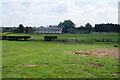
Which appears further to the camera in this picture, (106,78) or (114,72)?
(114,72)

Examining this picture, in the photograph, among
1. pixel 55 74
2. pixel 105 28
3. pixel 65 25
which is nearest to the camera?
pixel 55 74

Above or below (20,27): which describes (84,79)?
below

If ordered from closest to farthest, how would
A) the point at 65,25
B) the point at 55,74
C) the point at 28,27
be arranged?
the point at 55,74 < the point at 28,27 < the point at 65,25

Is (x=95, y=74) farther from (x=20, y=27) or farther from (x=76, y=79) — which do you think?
(x=20, y=27)

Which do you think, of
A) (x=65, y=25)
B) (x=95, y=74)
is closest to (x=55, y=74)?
(x=95, y=74)

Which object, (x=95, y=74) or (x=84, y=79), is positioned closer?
(x=84, y=79)

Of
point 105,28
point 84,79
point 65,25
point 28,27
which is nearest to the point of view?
point 84,79

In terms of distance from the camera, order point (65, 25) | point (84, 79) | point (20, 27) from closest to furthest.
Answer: point (84, 79), point (20, 27), point (65, 25)

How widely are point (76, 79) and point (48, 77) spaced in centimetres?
135

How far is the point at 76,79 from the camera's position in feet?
26.5

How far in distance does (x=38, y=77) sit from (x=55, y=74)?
0.96 metres

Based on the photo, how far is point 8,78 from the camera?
8.45m

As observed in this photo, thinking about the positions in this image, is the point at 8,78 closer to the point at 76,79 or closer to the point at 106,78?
the point at 76,79

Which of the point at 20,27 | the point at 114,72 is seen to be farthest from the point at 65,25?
the point at 114,72
